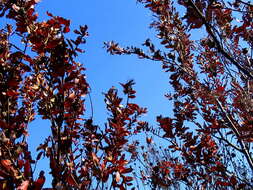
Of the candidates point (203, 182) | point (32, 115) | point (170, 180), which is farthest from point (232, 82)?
point (32, 115)

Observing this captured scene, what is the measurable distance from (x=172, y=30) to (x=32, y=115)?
2644 millimetres

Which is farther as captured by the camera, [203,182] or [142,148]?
[142,148]

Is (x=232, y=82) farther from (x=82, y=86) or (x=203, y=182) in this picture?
(x=82, y=86)

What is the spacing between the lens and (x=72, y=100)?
1.71 m

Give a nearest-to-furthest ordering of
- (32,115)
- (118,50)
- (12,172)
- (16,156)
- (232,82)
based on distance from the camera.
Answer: (12,172) < (16,156) < (32,115) < (232,82) < (118,50)

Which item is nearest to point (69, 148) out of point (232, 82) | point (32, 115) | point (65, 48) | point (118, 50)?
point (65, 48)

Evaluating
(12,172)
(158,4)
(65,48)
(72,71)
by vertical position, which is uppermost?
(158,4)

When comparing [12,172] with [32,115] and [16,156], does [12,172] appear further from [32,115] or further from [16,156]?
[32,115]

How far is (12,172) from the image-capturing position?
124 centimetres

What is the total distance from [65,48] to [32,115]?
→ 1397 millimetres

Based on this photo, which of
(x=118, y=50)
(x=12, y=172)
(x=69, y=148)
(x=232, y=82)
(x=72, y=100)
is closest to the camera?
(x=12, y=172)

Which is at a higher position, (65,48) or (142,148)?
(142,148)

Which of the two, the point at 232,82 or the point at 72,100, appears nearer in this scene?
the point at 72,100

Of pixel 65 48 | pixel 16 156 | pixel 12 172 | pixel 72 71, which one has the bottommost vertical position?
pixel 12 172
